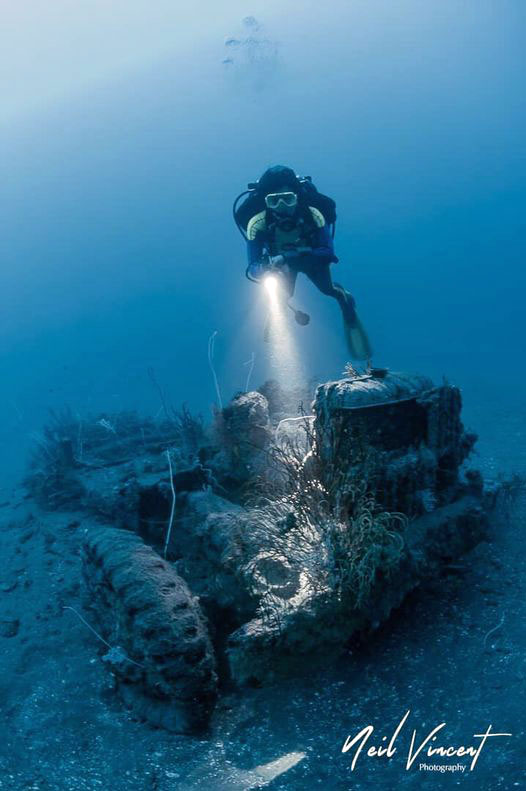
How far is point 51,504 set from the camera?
28.7ft

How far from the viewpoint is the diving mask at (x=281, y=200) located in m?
9.64

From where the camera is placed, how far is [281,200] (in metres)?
9.64

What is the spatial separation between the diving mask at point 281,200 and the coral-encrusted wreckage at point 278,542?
4.31 m

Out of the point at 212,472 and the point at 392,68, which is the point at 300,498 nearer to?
the point at 212,472

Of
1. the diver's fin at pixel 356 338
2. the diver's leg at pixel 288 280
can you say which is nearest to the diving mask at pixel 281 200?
the diver's leg at pixel 288 280

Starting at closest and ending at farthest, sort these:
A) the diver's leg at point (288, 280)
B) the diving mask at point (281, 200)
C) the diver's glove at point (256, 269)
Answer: the diving mask at point (281, 200) → the diver's glove at point (256, 269) → the diver's leg at point (288, 280)

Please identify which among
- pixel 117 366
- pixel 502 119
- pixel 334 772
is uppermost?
pixel 502 119

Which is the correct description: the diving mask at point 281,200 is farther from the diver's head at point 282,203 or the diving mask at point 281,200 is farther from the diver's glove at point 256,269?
the diver's glove at point 256,269

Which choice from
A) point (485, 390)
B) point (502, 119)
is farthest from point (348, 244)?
point (485, 390)

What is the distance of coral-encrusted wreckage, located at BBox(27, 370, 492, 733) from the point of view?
12.3 ft

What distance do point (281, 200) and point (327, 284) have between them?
6.59ft

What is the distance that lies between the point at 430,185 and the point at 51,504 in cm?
9717

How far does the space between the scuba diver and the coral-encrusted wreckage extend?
398 centimetres

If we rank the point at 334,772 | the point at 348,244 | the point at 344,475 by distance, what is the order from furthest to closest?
the point at 348,244, the point at 344,475, the point at 334,772
